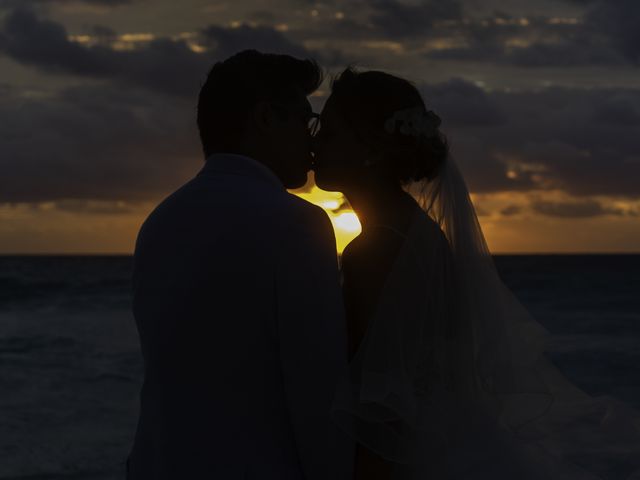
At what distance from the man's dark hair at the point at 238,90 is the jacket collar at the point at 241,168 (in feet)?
0.23

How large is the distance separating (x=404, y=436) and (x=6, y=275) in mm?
53298

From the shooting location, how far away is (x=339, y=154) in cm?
289

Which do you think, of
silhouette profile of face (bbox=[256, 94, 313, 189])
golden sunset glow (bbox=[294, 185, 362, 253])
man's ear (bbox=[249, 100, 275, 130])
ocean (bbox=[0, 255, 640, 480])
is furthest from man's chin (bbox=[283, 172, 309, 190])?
ocean (bbox=[0, 255, 640, 480])

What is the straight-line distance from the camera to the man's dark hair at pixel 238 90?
92.6 inches

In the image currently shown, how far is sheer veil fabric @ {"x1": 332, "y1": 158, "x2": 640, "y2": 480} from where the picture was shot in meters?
2.55

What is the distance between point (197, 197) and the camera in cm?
220

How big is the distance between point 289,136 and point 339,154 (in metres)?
0.47

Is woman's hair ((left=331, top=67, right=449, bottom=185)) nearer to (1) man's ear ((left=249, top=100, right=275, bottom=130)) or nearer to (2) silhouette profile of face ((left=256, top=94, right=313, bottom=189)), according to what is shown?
(2) silhouette profile of face ((left=256, top=94, right=313, bottom=189))

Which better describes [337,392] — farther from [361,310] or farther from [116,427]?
[116,427]

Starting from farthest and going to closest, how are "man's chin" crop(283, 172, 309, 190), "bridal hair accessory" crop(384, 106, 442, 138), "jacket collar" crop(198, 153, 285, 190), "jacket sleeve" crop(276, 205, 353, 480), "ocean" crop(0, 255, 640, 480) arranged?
"ocean" crop(0, 255, 640, 480)
"bridal hair accessory" crop(384, 106, 442, 138)
"man's chin" crop(283, 172, 309, 190)
"jacket collar" crop(198, 153, 285, 190)
"jacket sleeve" crop(276, 205, 353, 480)

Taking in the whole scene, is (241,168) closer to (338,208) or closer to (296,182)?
(296,182)

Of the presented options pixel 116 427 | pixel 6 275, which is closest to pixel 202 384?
pixel 116 427

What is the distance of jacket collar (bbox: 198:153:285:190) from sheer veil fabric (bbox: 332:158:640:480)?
1.79 feet

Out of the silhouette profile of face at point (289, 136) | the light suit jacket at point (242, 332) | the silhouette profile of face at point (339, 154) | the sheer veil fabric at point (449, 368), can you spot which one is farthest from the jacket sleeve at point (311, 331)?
the silhouette profile of face at point (339, 154)
